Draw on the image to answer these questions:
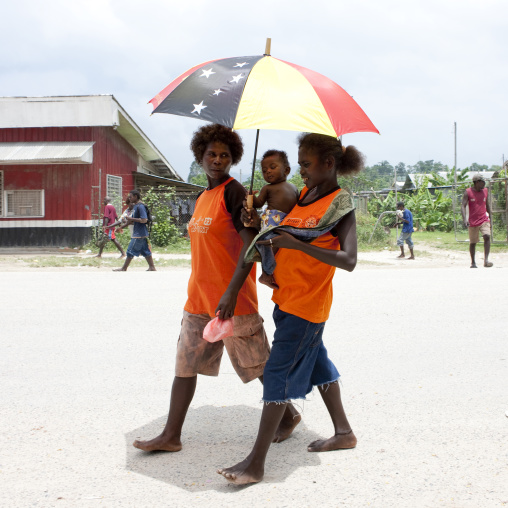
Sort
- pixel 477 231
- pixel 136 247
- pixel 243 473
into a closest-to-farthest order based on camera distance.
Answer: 1. pixel 243 473
2. pixel 136 247
3. pixel 477 231

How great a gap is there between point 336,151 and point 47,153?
16188 millimetres

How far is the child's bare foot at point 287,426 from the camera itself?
3.53m

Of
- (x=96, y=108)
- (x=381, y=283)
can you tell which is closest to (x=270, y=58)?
(x=381, y=283)

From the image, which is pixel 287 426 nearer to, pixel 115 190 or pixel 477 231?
pixel 477 231

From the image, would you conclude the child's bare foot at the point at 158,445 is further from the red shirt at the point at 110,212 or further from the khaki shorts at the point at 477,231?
the red shirt at the point at 110,212

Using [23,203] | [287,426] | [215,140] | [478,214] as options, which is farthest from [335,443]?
[23,203]

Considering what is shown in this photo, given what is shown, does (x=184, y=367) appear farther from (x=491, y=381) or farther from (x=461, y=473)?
(x=491, y=381)

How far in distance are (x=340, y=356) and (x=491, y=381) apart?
124 centimetres

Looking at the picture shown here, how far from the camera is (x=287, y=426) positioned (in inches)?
140

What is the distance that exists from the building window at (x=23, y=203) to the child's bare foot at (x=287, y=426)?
16.5m

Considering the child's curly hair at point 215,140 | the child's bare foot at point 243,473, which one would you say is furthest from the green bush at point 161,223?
the child's bare foot at point 243,473

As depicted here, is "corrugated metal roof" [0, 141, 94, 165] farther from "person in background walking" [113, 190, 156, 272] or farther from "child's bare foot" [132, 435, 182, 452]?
"child's bare foot" [132, 435, 182, 452]

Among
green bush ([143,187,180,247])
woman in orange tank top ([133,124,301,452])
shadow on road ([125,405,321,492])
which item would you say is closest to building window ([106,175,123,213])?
green bush ([143,187,180,247])

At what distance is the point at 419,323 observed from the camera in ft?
21.7
